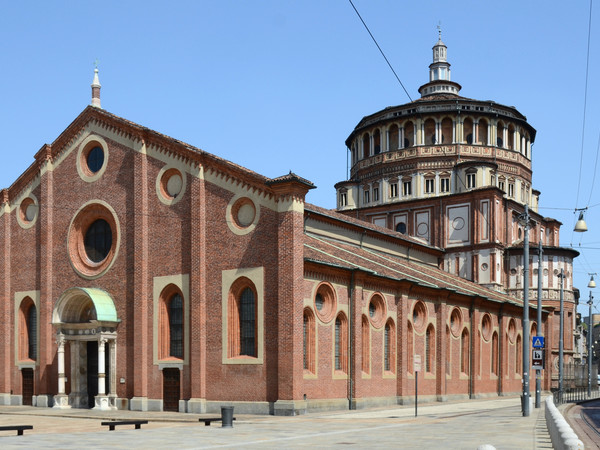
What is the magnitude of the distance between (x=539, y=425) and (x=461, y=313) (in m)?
20.6

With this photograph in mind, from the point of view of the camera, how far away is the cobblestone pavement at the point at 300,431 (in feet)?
65.2

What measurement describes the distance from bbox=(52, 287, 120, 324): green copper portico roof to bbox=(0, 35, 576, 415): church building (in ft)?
0.24

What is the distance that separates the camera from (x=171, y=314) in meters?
35.4

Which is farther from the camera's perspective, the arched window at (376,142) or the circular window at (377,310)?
the arched window at (376,142)

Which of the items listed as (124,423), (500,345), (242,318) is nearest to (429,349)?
(500,345)

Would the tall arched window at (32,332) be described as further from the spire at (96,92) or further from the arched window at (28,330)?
the spire at (96,92)

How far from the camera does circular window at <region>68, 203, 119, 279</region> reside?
A: 3788cm

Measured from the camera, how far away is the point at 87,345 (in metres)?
38.4

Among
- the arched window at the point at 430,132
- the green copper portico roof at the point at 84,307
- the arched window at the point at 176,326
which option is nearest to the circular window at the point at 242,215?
the arched window at the point at 176,326

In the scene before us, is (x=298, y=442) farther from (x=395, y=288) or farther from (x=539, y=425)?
(x=395, y=288)

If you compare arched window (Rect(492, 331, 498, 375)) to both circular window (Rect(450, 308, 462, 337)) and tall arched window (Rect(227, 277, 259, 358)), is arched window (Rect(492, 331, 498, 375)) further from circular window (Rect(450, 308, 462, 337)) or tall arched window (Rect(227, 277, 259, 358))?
tall arched window (Rect(227, 277, 259, 358))

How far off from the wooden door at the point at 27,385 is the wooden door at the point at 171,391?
31.6ft

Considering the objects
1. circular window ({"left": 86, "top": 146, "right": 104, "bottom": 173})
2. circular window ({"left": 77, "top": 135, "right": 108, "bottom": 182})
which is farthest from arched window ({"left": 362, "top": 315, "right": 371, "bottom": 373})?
circular window ({"left": 86, "top": 146, "right": 104, "bottom": 173})

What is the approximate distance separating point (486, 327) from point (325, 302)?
19981mm
